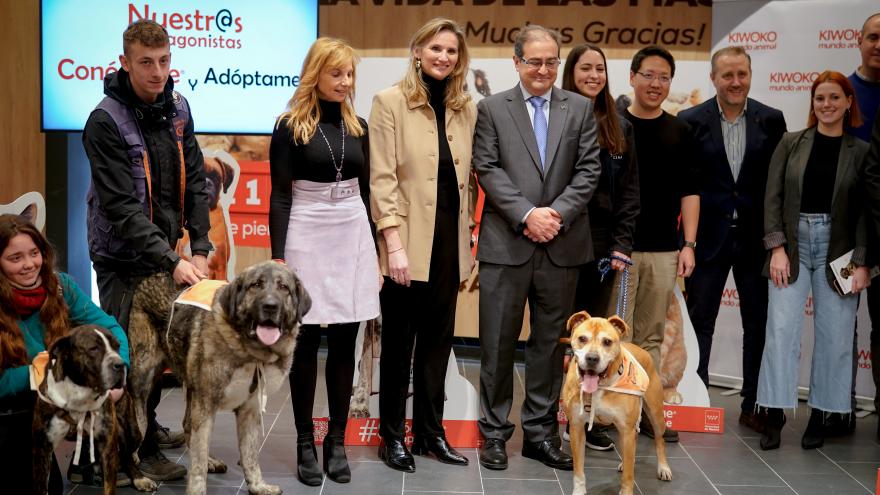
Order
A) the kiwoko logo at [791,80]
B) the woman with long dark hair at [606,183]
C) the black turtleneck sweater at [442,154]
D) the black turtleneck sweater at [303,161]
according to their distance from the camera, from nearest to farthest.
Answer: the black turtleneck sweater at [303,161] < the black turtleneck sweater at [442,154] < the woman with long dark hair at [606,183] < the kiwoko logo at [791,80]

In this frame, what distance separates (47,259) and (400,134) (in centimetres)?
149

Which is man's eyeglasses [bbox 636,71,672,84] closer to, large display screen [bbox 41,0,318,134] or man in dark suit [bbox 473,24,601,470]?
man in dark suit [bbox 473,24,601,470]

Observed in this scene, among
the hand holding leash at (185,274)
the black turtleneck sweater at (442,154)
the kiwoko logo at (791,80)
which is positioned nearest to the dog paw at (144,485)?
the hand holding leash at (185,274)

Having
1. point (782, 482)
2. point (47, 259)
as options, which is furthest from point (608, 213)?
point (47, 259)

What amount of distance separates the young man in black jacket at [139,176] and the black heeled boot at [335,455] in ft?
2.02

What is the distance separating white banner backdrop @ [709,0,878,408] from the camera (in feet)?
18.4

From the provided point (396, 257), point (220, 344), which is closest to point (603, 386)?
point (396, 257)

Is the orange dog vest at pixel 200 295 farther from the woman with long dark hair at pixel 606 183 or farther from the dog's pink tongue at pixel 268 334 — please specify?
the woman with long dark hair at pixel 606 183

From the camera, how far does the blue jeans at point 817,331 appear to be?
4.62 metres

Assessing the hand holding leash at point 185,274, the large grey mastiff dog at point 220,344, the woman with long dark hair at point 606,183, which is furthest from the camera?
the woman with long dark hair at point 606,183

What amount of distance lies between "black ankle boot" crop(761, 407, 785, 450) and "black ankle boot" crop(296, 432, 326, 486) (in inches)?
87.7

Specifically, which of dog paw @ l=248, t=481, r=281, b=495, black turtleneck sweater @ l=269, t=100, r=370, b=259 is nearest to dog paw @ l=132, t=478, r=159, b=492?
dog paw @ l=248, t=481, r=281, b=495

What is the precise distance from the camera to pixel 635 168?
14.7ft

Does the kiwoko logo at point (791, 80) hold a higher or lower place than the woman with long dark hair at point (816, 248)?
higher
